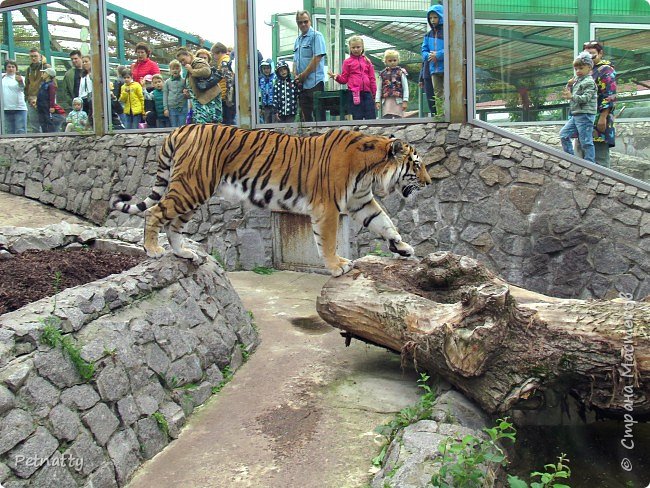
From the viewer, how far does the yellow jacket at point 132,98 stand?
10.5 m

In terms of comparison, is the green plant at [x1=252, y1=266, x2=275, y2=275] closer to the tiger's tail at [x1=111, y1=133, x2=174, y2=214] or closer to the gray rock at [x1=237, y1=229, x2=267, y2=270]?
the gray rock at [x1=237, y1=229, x2=267, y2=270]

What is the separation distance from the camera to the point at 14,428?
340 cm

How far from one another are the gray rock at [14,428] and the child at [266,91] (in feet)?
21.0

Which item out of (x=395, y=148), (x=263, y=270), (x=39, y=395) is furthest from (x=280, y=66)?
(x=39, y=395)

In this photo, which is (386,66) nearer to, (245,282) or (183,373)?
(245,282)

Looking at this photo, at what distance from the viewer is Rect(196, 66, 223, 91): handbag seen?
950 centimetres

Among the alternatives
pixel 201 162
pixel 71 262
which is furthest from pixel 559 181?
pixel 71 262

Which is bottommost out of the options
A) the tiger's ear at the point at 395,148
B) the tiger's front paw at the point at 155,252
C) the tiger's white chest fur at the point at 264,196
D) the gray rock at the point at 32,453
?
the gray rock at the point at 32,453

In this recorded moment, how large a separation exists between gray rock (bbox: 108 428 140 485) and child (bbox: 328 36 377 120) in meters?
5.45

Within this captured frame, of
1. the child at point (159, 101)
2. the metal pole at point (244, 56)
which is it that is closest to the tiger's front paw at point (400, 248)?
the metal pole at point (244, 56)

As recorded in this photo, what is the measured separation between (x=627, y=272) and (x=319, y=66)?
4458 millimetres

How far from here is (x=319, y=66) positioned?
8.67 metres

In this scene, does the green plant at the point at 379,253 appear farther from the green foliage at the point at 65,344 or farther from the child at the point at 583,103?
the green foliage at the point at 65,344

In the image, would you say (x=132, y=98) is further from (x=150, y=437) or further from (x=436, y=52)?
(x=150, y=437)
